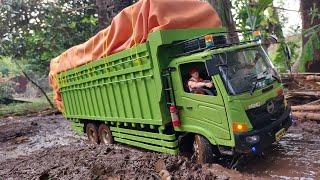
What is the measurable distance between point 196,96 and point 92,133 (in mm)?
5447

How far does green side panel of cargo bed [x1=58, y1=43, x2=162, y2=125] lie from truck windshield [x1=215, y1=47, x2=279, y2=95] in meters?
1.59

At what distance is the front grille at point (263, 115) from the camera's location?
595cm

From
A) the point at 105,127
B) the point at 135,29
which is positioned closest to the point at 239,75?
the point at 135,29

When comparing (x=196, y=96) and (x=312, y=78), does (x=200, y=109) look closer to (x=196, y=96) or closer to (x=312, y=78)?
(x=196, y=96)

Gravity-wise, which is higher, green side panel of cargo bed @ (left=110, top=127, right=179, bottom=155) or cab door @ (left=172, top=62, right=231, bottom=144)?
cab door @ (left=172, top=62, right=231, bottom=144)

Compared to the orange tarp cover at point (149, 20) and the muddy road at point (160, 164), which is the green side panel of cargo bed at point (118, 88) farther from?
the muddy road at point (160, 164)

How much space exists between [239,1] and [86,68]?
933 centimetres

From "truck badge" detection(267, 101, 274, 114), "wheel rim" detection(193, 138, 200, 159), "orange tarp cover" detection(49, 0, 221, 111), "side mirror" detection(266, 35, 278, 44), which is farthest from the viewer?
"orange tarp cover" detection(49, 0, 221, 111)

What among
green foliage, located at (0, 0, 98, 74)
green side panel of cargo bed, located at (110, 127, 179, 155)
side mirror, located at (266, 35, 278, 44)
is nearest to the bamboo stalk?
side mirror, located at (266, 35, 278, 44)

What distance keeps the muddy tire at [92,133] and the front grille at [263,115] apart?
5.82 m

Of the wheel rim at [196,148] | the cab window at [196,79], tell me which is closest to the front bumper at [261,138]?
the cab window at [196,79]

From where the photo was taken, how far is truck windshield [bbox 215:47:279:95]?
235 inches

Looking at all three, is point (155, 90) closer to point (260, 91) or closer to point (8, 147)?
point (260, 91)

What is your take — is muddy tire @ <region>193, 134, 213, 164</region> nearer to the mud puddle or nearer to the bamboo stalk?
the mud puddle
